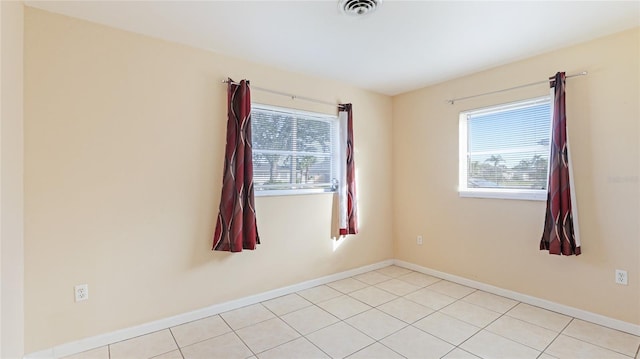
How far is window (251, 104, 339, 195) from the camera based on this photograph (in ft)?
10.1

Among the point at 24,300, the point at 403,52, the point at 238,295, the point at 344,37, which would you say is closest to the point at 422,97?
the point at 403,52

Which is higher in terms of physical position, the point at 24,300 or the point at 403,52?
the point at 403,52

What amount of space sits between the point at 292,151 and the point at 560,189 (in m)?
A: 2.50

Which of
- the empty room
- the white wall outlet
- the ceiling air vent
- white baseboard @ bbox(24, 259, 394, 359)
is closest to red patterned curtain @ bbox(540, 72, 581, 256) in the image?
the empty room

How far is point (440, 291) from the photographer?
10.7 ft

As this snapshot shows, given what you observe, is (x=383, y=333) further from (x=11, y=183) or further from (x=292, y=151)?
(x=11, y=183)

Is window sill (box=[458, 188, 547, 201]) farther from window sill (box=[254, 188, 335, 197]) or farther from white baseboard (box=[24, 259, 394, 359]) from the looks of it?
white baseboard (box=[24, 259, 394, 359])

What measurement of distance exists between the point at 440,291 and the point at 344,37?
272 centimetres

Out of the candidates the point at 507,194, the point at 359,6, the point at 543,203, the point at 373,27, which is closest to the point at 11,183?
the point at 359,6

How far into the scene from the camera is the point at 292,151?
3.32 metres

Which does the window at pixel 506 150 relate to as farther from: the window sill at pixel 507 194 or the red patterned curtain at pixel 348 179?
the red patterned curtain at pixel 348 179

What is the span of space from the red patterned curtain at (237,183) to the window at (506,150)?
2388 mm

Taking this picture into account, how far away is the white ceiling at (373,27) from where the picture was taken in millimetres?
2041

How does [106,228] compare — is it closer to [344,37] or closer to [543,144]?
[344,37]
